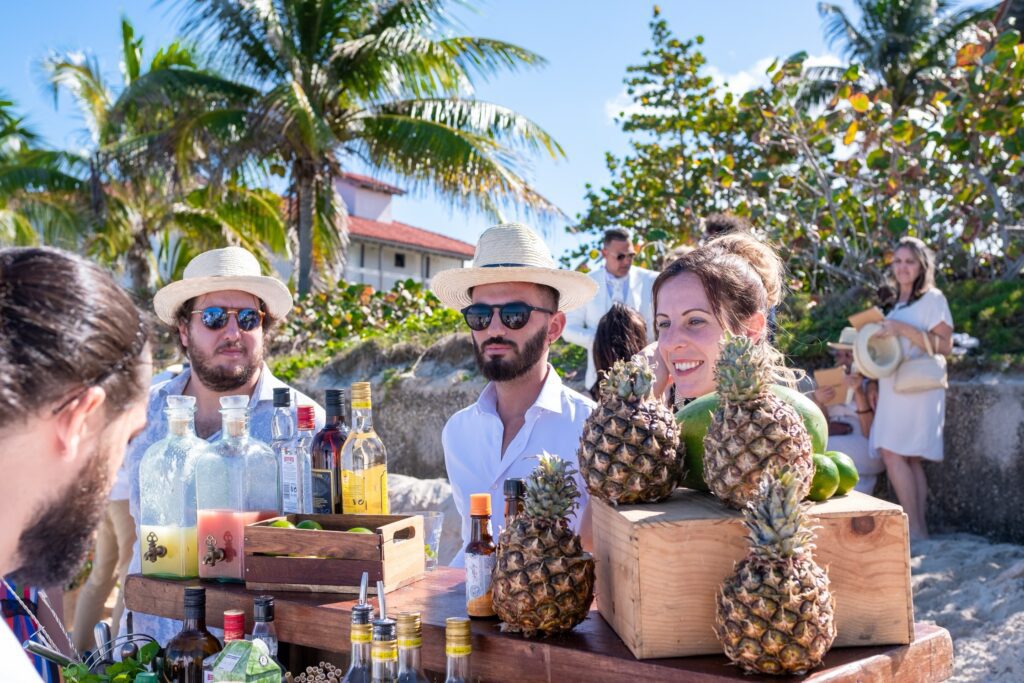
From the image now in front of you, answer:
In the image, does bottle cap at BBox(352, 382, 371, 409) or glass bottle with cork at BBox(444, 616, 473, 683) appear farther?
bottle cap at BBox(352, 382, 371, 409)

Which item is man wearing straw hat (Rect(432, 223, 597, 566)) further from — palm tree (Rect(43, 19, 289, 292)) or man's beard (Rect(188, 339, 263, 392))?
palm tree (Rect(43, 19, 289, 292))

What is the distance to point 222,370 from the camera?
389cm

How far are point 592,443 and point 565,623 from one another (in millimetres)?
367

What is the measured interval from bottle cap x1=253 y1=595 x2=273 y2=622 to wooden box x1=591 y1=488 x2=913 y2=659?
35.6 inches

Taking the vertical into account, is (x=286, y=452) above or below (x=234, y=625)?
above

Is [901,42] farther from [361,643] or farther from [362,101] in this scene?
[361,643]

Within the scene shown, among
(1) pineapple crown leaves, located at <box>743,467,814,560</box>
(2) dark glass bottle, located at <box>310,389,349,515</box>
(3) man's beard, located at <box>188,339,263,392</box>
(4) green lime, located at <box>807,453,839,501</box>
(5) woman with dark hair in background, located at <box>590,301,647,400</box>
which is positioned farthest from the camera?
(5) woman with dark hair in background, located at <box>590,301,647,400</box>

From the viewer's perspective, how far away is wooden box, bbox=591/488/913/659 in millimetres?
1725

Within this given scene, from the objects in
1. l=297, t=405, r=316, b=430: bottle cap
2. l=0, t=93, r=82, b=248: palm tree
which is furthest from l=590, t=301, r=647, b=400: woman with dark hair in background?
l=0, t=93, r=82, b=248: palm tree

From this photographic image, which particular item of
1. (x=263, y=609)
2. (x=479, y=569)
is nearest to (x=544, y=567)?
(x=479, y=569)

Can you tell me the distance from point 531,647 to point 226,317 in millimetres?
2493

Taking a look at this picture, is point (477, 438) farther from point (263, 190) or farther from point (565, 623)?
point (263, 190)

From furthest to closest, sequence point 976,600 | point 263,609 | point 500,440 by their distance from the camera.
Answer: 1. point 976,600
2. point 500,440
3. point 263,609

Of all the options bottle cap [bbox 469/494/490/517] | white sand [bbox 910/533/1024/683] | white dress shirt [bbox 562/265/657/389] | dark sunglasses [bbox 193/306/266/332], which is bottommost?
white sand [bbox 910/533/1024/683]
